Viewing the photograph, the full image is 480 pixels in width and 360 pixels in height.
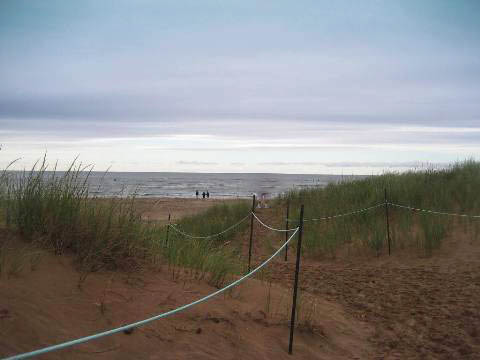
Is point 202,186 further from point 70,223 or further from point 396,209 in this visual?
point 70,223

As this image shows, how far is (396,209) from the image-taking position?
1271cm

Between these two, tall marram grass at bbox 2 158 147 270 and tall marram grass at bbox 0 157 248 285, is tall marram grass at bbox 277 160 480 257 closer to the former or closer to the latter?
tall marram grass at bbox 0 157 248 285

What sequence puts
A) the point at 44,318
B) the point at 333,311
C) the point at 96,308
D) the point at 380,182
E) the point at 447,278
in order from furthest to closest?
the point at 380,182
the point at 447,278
the point at 333,311
the point at 96,308
the point at 44,318

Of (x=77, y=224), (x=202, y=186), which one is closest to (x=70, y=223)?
(x=77, y=224)

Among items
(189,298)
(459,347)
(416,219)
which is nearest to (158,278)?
(189,298)

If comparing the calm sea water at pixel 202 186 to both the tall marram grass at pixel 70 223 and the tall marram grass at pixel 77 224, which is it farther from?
the tall marram grass at pixel 70 223

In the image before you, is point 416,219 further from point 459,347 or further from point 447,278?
point 459,347

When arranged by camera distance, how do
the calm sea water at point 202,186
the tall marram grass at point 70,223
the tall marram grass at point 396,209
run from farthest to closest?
the calm sea water at point 202,186, the tall marram grass at point 396,209, the tall marram grass at point 70,223

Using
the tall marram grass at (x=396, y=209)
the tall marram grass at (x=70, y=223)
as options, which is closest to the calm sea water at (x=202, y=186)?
the tall marram grass at (x=396, y=209)

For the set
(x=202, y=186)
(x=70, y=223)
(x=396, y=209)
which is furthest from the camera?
(x=202, y=186)

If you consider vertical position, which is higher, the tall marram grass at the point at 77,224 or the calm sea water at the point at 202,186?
the calm sea water at the point at 202,186

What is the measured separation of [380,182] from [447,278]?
7.44 meters

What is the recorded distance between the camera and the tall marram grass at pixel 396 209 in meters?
11.0

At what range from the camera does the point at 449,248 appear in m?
10.3
